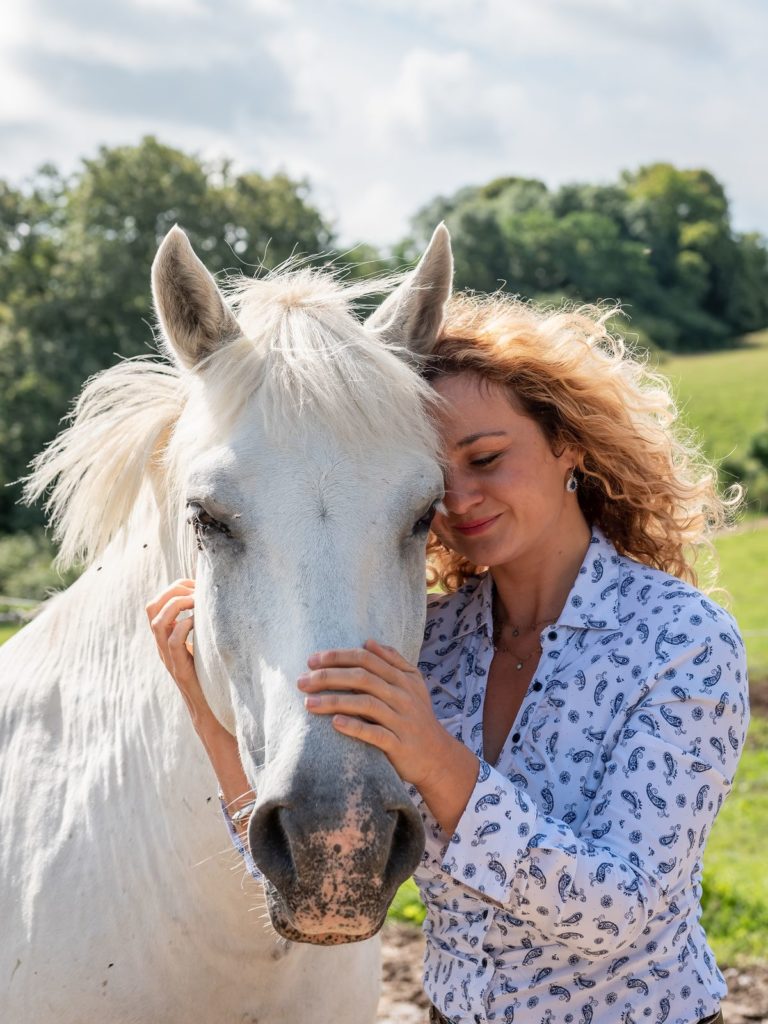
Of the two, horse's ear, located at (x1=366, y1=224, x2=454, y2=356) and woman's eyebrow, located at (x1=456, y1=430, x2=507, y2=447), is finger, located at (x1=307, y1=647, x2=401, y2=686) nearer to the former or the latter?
woman's eyebrow, located at (x1=456, y1=430, x2=507, y2=447)

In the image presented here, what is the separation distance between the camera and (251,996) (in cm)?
235

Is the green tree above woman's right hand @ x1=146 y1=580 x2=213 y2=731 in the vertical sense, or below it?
above

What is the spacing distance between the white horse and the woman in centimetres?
14

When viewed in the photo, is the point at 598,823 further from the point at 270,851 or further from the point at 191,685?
the point at 191,685

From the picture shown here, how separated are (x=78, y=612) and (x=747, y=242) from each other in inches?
2373

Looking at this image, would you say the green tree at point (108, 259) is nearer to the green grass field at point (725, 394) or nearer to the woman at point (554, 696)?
the green grass field at point (725, 394)

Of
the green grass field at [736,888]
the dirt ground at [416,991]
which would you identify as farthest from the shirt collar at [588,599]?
the green grass field at [736,888]

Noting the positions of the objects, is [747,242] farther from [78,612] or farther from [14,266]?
[78,612]

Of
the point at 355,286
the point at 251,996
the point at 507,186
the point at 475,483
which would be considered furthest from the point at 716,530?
the point at 507,186

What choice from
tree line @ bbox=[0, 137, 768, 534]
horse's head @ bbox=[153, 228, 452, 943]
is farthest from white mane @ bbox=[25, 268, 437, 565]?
tree line @ bbox=[0, 137, 768, 534]

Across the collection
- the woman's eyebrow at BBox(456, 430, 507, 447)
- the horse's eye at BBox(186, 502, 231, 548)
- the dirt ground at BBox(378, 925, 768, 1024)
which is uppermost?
the woman's eyebrow at BBox(456, 430, 507, 447)

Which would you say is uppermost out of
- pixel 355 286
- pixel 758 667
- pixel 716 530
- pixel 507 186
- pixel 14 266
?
pixel 507 186

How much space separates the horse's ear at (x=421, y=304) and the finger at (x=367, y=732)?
1.02 m

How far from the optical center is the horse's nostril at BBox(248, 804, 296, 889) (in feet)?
5.44
